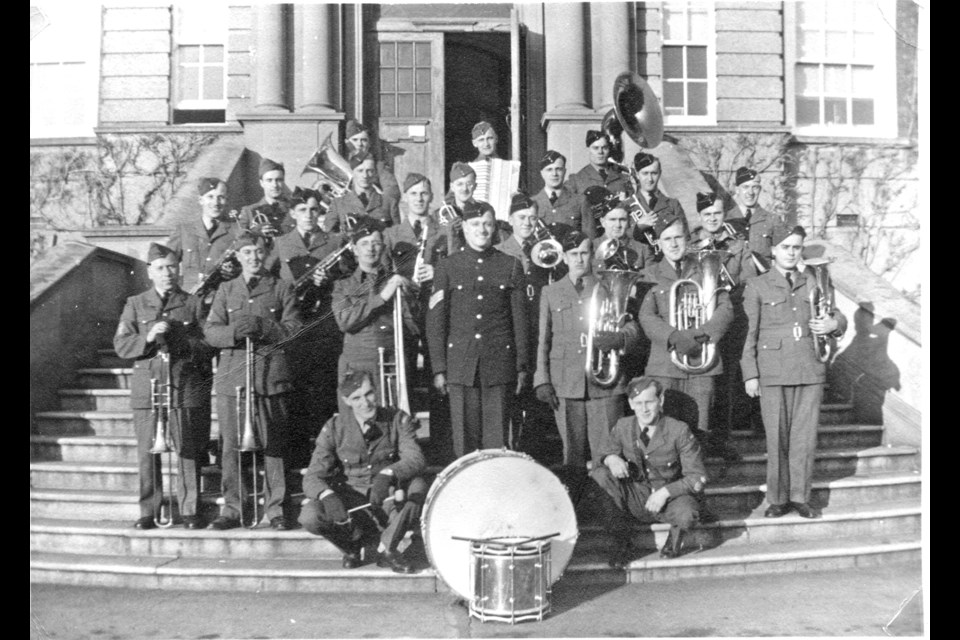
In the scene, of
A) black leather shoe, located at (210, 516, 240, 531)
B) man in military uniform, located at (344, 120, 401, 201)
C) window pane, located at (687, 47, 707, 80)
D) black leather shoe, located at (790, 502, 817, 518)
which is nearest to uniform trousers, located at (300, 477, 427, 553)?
black leather shoe, located at (210, 516, 240, 531)

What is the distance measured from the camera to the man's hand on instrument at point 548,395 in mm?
6617

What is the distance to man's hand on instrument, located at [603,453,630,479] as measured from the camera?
6301mm

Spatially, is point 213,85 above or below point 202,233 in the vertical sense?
above

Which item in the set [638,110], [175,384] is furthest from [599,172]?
[175,384]

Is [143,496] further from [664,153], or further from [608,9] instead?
[608,9]

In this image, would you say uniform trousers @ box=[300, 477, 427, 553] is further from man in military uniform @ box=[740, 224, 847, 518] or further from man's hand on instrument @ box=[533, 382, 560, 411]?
man in military uniform @ box=[740, 224, 847, 518]

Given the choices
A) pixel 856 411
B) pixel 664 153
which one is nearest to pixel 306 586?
pixel 856 411

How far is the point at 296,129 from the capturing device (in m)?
10.5

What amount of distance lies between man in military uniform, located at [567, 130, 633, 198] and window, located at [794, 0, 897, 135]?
13.3 feet

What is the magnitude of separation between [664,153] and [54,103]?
23.5 ft

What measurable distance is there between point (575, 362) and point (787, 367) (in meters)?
1.58

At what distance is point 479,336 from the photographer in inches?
258

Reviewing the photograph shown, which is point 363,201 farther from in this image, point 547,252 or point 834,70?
point 834,70

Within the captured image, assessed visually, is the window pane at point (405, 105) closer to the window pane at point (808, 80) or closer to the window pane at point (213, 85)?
the window pane at point (213, 85)
